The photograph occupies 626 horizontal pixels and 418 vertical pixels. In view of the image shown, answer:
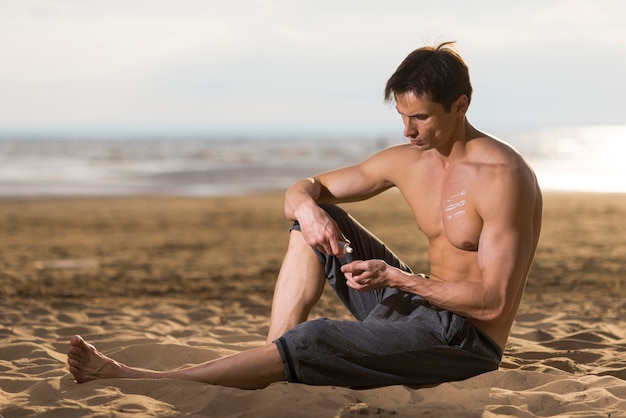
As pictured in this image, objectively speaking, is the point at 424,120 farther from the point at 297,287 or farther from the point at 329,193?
the point at 297,287

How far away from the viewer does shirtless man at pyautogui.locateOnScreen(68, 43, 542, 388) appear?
12.9 ft

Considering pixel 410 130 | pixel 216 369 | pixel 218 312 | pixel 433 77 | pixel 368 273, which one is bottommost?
pixel 218 312

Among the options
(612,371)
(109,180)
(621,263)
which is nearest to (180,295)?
(612,371)

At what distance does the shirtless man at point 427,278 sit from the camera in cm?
393

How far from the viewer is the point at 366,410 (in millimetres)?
3727

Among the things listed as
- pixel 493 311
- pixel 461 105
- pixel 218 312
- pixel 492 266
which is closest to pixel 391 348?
pixel 493 311

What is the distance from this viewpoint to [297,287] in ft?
14.4

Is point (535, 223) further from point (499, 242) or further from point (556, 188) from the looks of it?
point (556, 188)

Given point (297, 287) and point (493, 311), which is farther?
point (297, 287)

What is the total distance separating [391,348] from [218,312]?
3053 mm

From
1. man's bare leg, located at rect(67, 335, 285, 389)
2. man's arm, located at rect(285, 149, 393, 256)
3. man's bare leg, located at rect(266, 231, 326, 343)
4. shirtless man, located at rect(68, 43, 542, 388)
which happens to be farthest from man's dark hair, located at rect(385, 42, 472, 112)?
man's bare leg, located at rect(67, 335, 285, 389)

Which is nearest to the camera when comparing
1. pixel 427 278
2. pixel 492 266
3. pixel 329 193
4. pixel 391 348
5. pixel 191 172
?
pixel 492 266

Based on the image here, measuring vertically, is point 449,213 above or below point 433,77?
below

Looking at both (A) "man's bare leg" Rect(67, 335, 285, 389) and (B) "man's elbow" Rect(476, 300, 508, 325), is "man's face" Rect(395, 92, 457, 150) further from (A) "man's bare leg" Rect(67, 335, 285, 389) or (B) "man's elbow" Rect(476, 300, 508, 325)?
(A) "man's bare leg" Rect(67, 335, 285, 389)
